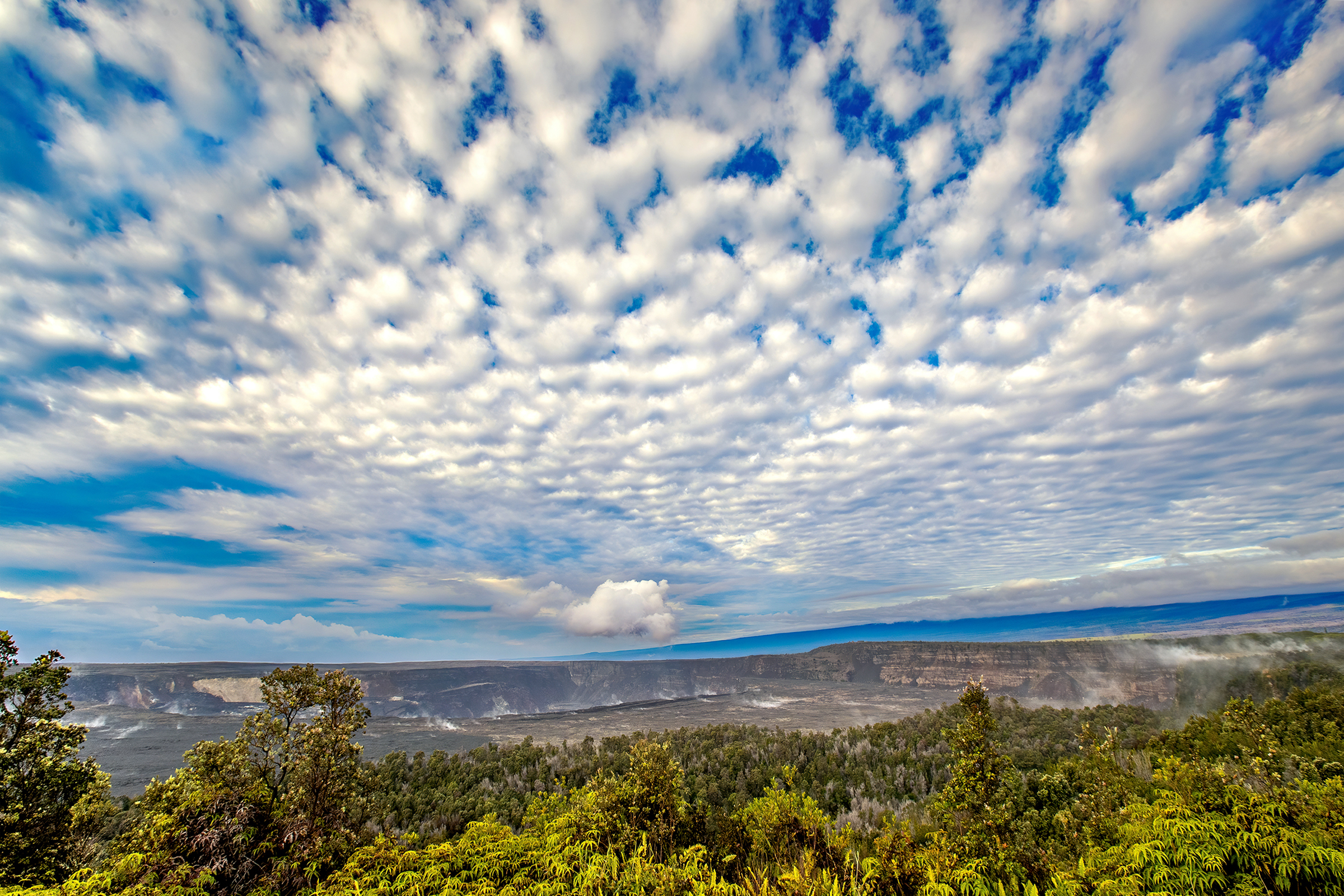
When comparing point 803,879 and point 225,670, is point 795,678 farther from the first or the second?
point 803,879

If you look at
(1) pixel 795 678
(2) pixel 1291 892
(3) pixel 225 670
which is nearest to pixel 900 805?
(2) pixel 1291 892

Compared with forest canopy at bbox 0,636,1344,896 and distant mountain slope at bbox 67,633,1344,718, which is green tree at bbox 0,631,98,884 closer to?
forest canopy at bbox 0,636,1344,896

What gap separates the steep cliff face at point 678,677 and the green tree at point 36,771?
121804mm

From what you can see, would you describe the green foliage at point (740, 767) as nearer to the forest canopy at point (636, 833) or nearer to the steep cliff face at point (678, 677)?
the forest canopy at point (636, 833)

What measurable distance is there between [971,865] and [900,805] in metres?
30.5

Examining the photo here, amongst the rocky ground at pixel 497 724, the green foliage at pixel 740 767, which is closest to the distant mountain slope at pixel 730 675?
the rocky ground at pixel 497 724

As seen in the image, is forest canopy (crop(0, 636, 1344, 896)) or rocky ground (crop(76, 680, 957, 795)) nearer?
forest canopy (crop(0, 636, 1344, 896))

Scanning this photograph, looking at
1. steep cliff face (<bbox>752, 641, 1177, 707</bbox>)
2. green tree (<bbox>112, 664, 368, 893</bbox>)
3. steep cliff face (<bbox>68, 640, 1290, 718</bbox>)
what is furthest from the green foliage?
steep cliff face (<bbox>68, 640, 1290, 718</bbox>)

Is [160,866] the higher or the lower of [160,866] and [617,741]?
the higher

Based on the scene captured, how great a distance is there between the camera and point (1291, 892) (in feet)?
26.1

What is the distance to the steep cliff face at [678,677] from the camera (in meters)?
104

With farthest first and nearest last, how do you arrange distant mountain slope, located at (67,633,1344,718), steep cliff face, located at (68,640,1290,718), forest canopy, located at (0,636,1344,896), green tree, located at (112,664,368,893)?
1. steep cliff face, located at (68,640,1290,718)
2. distant mountain slope, located at (67,633,1344,718)
3. green tree, located at (112,664,368,893)
4. forest canopy, located at (0,636,1344,896)

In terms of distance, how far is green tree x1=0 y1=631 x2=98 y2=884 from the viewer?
A: 1077 cm

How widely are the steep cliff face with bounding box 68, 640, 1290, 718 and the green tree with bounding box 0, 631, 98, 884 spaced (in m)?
122
